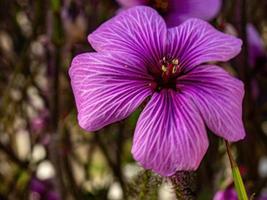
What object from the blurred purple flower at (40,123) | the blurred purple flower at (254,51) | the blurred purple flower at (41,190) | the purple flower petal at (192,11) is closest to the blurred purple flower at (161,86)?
the purple flower petal at (192,11)

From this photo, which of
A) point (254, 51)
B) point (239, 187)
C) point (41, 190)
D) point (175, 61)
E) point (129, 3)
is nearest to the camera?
point (239, 187)

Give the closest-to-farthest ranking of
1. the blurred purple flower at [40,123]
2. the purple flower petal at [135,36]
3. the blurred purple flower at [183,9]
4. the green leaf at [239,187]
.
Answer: the green leaf at [239,187] < the purple flower petal at [135,36] < the blurred purple flower at [183,9] < the blurred purple flower at [40,123]

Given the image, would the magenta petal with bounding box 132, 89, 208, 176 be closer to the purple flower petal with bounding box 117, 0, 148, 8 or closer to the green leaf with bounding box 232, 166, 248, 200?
the green leaf with bounding box 232, 166, 248, 200

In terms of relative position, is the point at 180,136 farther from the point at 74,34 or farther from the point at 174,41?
the point at 74,34

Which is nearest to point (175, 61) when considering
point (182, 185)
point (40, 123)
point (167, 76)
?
point (167, 76)

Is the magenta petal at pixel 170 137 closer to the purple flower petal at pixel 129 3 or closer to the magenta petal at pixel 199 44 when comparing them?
the magenta petal at pixel 199 44

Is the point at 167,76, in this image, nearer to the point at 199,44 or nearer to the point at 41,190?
the point at 199,44

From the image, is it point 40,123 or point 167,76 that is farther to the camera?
point 40,123
